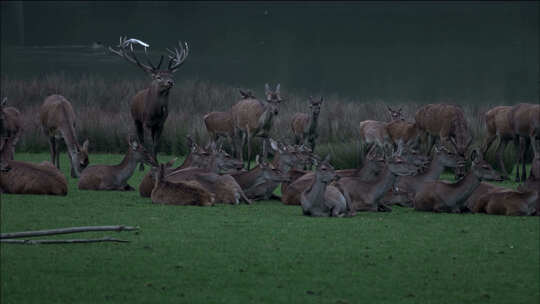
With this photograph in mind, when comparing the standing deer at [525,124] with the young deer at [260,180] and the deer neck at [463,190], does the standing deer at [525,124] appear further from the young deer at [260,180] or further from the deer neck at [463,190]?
the young deer at [260,180]

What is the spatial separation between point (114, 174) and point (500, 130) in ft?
24.0

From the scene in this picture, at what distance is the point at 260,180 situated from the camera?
13.6 m

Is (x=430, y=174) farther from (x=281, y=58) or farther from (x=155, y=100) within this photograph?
(x=281, y=58)

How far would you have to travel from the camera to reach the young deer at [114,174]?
14.3 metres

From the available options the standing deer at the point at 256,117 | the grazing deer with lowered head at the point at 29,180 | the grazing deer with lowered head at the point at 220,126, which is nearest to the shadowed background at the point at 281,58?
the grazing deer with lowered head at the point at 220,126

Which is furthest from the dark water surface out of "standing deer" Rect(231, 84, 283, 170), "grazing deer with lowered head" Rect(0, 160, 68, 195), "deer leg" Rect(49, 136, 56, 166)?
"grazing deer with lowered head" Rect(0, 160, 68, 195)

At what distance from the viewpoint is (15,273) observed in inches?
314

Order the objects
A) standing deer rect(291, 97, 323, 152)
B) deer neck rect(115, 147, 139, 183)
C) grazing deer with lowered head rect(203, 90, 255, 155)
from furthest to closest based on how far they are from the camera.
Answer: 1. standing deer rect(291, 97, 323, 152)
2. grazing deer with lowered head rect(203, 90, 255, 155)
3. deer neck rect(115, 147, 139, 183)

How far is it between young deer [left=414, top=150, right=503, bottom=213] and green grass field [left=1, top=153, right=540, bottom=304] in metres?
0.32

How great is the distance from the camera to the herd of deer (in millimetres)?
12188

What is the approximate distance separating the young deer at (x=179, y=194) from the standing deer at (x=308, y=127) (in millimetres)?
7425

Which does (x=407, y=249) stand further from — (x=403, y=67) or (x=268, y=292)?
(x=403, y=67)

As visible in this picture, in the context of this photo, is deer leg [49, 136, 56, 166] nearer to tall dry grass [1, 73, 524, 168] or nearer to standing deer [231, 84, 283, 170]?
standing deer [231, 84, 283, 170]

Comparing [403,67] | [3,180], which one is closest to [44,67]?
[403,67]
